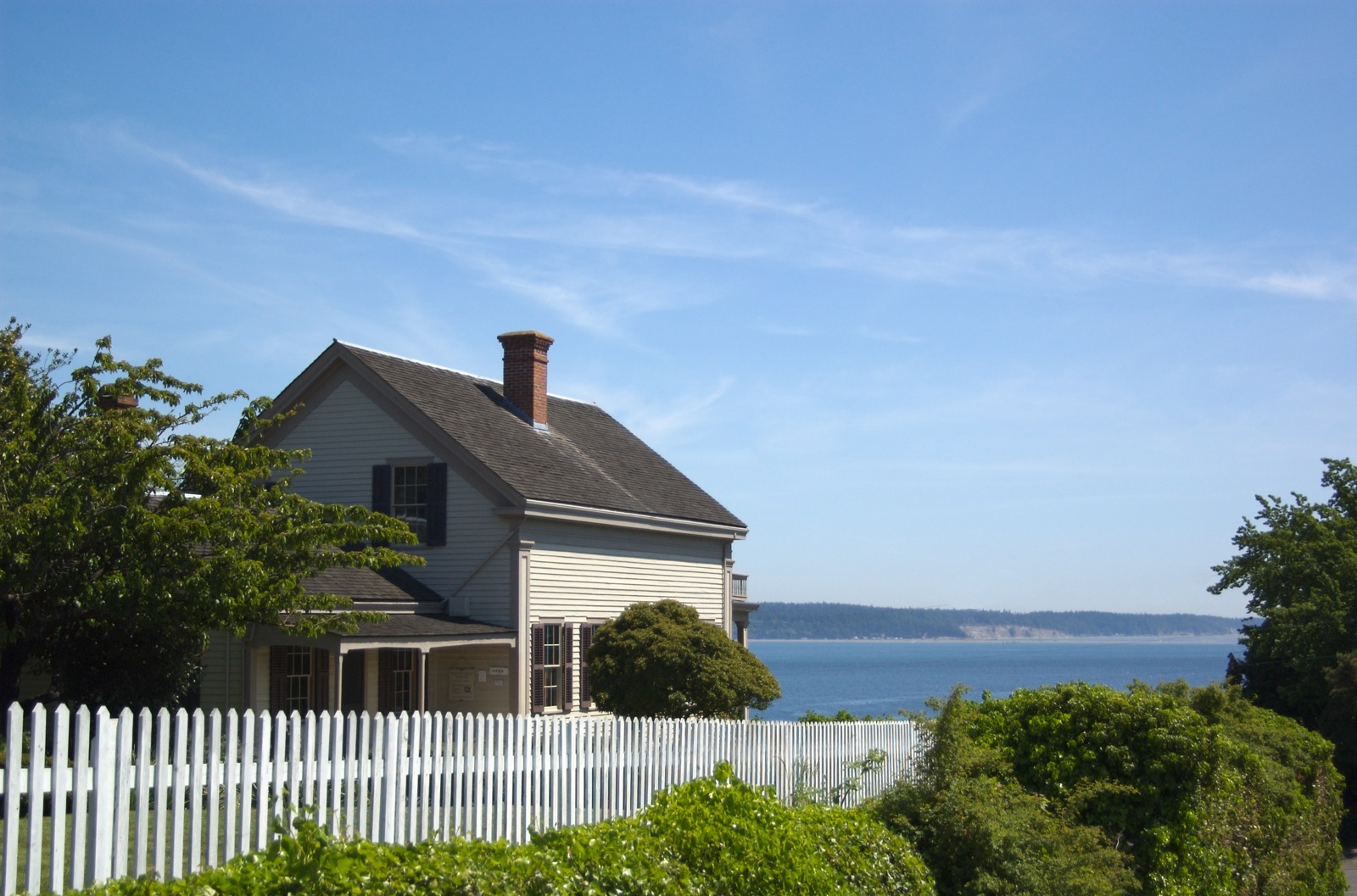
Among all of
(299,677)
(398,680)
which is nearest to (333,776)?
(299,677)

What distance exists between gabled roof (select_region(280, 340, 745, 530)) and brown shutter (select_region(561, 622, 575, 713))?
2456 mm

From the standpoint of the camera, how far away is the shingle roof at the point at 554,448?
81.9ft

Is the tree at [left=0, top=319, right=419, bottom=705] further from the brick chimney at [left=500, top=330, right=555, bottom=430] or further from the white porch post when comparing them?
the brick chimney at [left=500, top=330, right=555, bottom=430]

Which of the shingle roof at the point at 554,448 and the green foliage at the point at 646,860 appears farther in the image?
the shingle roof at the point at 554,448

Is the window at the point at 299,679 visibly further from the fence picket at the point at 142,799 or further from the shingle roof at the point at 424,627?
the fence picket at the point at 142,799

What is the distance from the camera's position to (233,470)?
59.2 feet

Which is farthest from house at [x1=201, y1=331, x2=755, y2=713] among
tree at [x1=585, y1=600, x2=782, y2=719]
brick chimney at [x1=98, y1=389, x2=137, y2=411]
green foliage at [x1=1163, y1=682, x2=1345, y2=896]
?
green foliage at [x1=1163, y1=682, x2=1345, y2=896]

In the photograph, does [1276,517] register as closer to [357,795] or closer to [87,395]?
[87,395]

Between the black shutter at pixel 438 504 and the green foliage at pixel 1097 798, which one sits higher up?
the black shutter at pixel 438 504

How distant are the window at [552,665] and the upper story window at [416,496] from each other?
8.48ft

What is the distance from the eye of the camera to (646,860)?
797 centimetres

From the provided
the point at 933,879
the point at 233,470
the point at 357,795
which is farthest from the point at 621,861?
the point at 233,470

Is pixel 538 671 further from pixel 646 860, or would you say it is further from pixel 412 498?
pixel 646 860

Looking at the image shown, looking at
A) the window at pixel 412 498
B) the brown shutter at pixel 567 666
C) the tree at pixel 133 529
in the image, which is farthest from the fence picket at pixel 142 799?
the brown shutter at pixel 567 666
